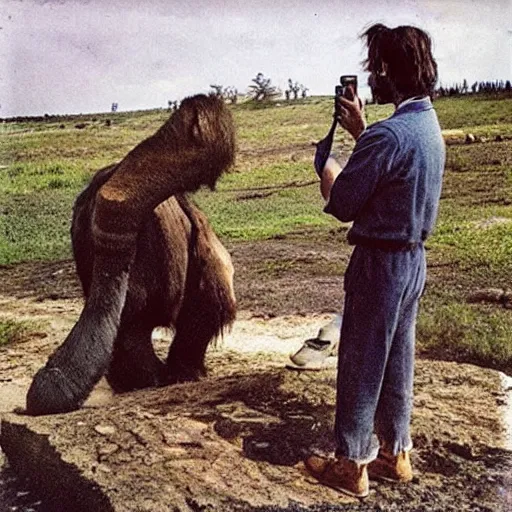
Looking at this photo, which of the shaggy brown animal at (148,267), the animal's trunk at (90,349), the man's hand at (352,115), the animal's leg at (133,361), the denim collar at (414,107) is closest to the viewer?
the denim collar at (414,107)

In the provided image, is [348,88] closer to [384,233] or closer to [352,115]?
[352,115]

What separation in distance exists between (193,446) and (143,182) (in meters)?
0.96

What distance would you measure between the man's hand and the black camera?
0.01 m

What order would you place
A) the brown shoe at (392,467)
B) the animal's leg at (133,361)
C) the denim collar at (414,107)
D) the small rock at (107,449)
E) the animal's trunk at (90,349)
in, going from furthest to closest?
1. the animal's leg at (133,361)
2. the animal's trunk at (90,349)
3. the small rock at (107,449)
4. the brown shoe at (392,467)
5. the denim collar at (414,107)

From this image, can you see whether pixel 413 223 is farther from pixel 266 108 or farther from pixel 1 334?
pixel 1 334

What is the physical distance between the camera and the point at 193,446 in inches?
131

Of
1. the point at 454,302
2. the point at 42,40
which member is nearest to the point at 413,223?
the point at 454,302

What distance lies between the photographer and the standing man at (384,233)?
286 centimetres

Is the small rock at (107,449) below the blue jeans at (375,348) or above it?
below

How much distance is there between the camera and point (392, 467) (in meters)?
3.20

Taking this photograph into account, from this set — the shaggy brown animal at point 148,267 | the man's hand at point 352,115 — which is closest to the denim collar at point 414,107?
the man's hand at point 352,115

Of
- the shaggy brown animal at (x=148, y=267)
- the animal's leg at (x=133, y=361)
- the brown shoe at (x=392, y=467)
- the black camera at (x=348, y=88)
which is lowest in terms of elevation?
the brown shoe at (x=392, y=467)

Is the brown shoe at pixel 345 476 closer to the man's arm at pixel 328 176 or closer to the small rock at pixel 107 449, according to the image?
the small rock at pixel 107 449

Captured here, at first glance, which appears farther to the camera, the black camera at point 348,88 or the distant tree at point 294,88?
the distant tree at point 294,88
